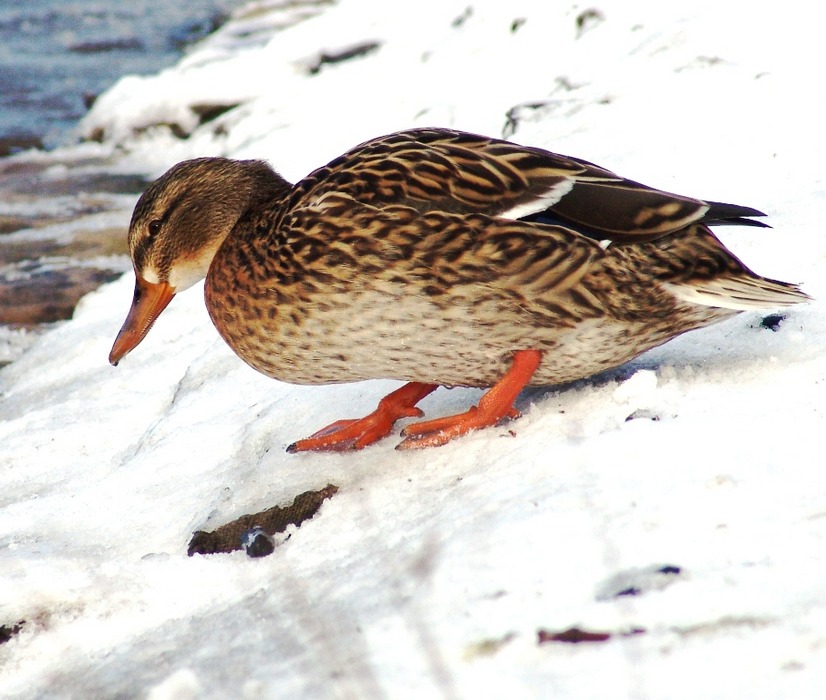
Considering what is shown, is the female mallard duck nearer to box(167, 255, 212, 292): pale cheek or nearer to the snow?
the snow

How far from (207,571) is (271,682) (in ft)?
2.48

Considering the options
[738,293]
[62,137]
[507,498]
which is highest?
[738,293]

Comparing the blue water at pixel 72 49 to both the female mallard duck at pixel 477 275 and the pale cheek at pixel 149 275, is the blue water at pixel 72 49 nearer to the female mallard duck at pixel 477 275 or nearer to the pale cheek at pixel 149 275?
the pale cheek at pixel 149 275

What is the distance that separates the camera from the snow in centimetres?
199

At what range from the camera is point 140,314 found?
3.86m

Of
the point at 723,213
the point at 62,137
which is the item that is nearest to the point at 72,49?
the point at 62,137

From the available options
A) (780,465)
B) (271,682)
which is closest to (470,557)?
(271,682)

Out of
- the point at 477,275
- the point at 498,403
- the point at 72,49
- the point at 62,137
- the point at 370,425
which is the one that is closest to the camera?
the point at 477,275

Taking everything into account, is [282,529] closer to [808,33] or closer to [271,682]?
[271,682]

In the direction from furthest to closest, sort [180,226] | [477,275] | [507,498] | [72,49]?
1. [72,49]
2. [180,226]
3. [477,275]
4. [507,498]

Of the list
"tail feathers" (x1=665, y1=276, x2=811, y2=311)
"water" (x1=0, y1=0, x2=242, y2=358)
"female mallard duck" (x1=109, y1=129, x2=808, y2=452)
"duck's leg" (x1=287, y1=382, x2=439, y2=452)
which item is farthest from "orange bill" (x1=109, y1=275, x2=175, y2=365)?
"water" (x1=0, y1=0, x2=242, y2=358)

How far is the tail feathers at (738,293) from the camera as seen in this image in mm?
3109

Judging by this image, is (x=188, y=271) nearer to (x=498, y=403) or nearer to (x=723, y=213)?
(x=498, y=403)

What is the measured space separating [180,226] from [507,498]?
173 centimetres
